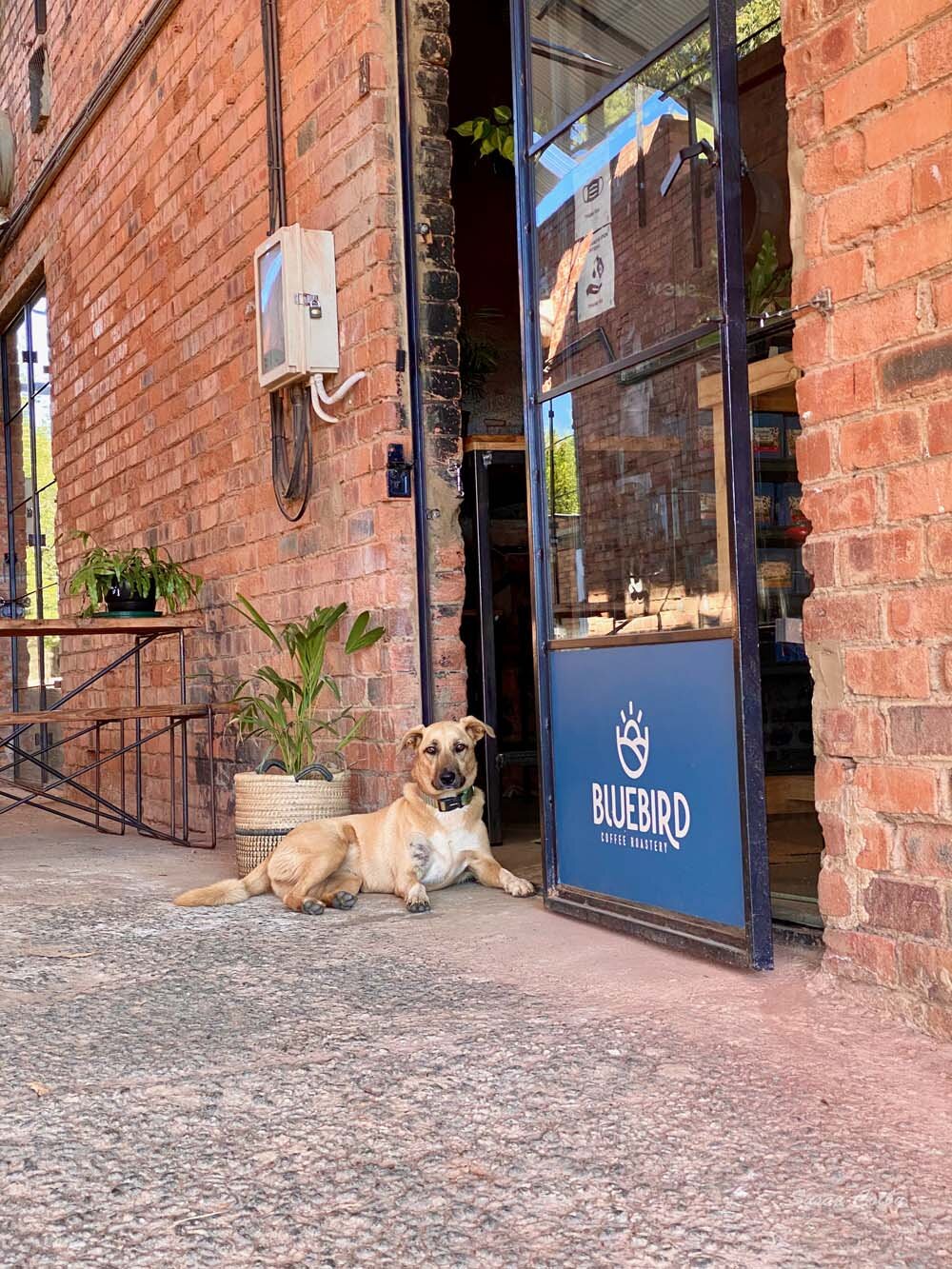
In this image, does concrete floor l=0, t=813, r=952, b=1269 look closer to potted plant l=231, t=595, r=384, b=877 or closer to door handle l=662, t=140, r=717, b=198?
potted plant l=231, t=595, r=384, b=877

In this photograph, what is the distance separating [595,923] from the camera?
3.48 m

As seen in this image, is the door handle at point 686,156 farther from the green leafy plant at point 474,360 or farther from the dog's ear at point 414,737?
the green leafy plant at point 474,360

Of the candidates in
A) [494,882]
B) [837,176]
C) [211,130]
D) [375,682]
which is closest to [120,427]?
[211,130]

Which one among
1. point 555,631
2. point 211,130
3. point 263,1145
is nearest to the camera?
point 263,1145

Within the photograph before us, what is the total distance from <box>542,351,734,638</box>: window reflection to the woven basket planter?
117 centimetres

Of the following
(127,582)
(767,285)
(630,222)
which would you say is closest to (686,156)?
(630,222)

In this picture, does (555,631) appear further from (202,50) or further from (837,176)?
(202,50)

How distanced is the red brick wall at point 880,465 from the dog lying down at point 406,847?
5.12 ft

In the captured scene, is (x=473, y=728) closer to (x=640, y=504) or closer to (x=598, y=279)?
(x=640, y=504)

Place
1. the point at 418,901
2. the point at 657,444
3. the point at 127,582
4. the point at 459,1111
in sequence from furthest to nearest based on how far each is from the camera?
1. the point at 127,582
2. the point at 418,901
3. the point at 657,444
4. the point at 459,1111

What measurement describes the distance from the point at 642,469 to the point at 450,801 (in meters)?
1.24

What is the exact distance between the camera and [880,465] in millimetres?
2514

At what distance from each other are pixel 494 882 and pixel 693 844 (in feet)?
3.86

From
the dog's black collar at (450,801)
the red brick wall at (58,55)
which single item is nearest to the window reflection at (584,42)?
the dog's black collar at (450,801)
